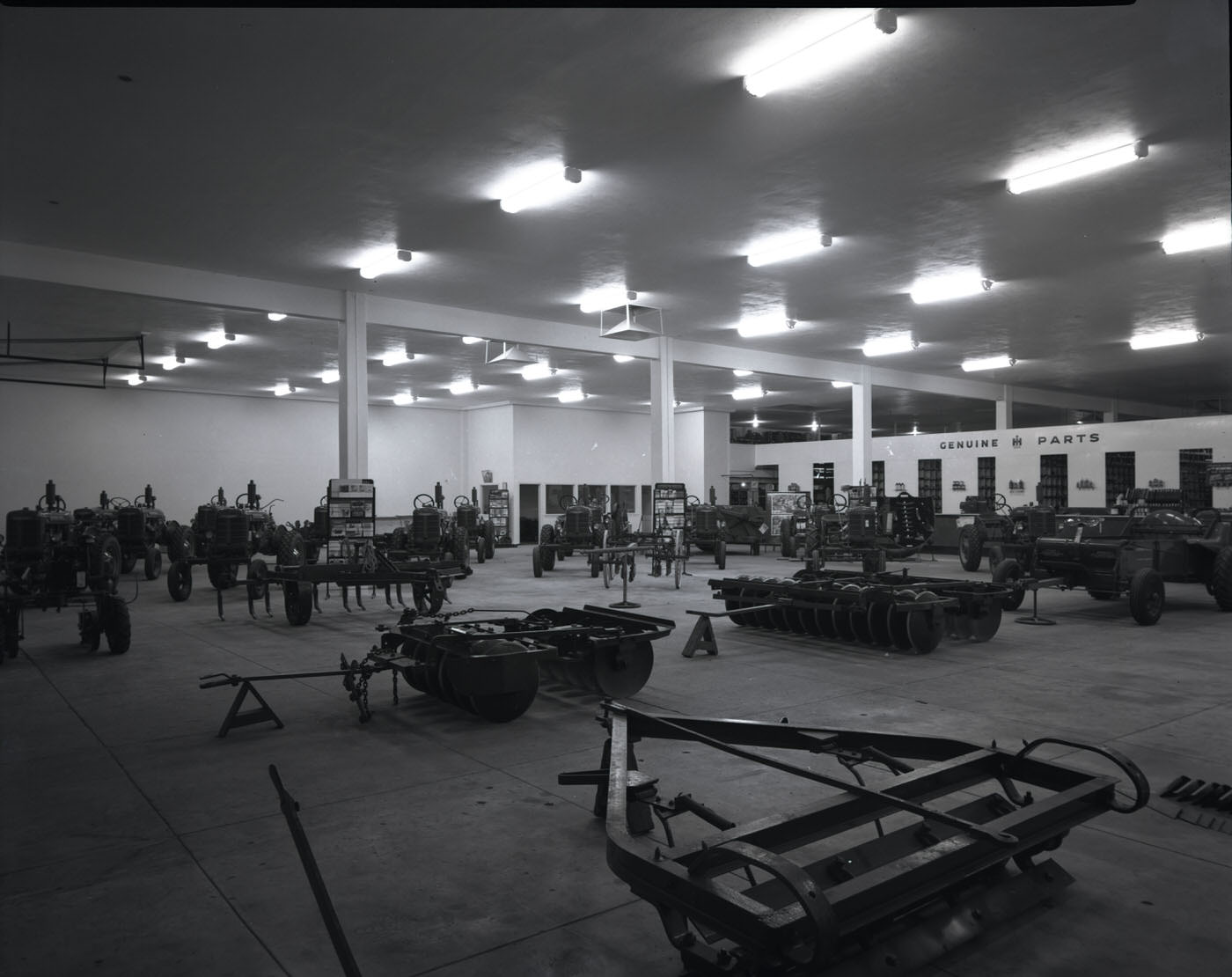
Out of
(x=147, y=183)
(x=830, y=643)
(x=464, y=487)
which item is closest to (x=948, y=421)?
(x=464, y=487)

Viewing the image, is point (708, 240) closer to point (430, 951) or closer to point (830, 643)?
point (830, 643)

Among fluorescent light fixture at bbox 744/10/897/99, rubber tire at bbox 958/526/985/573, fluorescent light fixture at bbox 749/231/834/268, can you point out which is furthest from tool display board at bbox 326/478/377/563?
rubber tire at bbox 958/526/985/573

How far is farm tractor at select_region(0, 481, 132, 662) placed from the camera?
828 centimetres

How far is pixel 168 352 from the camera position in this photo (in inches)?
741

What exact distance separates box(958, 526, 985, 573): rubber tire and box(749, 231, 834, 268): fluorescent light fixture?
25.3 ft

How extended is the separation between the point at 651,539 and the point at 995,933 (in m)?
14.4

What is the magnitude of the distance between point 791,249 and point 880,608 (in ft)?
18.5

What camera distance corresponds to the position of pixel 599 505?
808 inches

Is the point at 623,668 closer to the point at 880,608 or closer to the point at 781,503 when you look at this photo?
the point at 880,608

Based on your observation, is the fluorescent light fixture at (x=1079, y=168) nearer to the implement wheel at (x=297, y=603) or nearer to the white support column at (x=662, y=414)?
the white support column at (x=662, y=414)

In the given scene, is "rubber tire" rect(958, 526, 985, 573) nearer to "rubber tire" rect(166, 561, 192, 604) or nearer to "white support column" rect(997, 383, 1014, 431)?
"white support column" rect(997, 383, 1014, 431)

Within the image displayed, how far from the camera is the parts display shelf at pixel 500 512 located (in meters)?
26.4

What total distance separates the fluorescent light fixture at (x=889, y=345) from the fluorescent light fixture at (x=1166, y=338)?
4.42 m

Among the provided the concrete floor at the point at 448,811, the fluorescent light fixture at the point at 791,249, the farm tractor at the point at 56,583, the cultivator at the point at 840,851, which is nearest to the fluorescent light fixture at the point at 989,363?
the fluorescent light fixture at the point at 791,249
